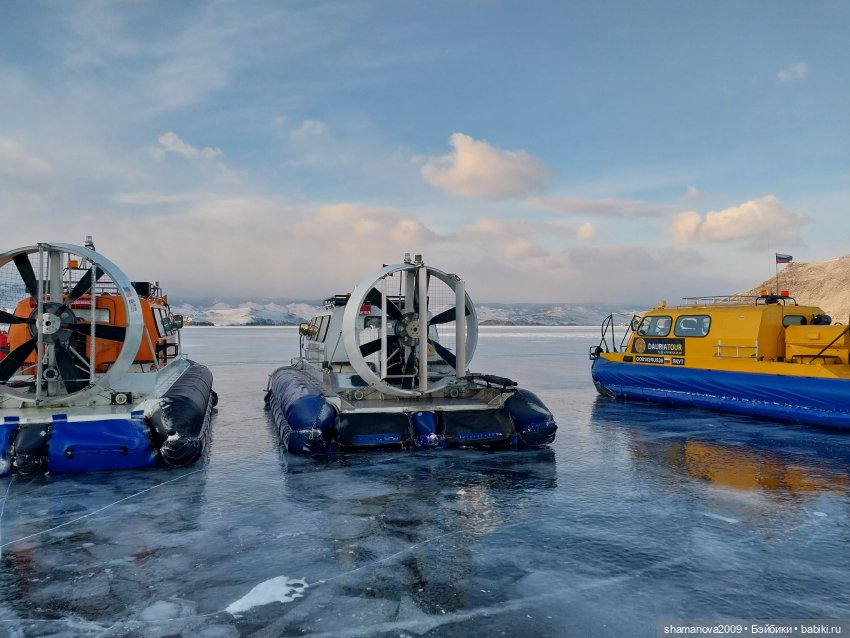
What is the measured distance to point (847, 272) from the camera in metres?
73.9

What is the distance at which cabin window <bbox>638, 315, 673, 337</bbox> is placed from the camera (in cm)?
1236

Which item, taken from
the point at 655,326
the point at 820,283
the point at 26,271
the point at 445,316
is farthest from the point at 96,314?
the point at 820,283

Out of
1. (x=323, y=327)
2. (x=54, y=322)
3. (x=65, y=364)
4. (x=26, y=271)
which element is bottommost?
(x=65, y=364)

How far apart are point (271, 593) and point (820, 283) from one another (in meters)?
88.4

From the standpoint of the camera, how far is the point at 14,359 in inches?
291

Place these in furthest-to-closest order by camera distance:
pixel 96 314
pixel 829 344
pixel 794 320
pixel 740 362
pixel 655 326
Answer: pixel 655 326
pixel 794 320
pixel 740 362
pixel 829 344
pixel 96 314

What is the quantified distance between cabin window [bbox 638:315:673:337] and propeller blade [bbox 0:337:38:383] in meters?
11.1

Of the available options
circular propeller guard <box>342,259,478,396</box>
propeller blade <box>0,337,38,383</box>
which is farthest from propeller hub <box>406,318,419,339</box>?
propeller blade <box>0,337,38,383</box>

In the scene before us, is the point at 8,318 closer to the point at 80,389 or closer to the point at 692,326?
the point at 80,389

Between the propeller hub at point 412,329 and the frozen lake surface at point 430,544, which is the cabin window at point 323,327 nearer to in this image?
the propeller hub at point 412,329

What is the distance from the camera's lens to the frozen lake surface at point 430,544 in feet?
11.3

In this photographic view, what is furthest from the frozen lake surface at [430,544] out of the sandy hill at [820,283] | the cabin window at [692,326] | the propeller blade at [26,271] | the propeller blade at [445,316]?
the sandy hill at [820,283]

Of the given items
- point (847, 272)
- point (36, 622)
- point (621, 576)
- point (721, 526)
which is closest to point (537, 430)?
point (721, 526)

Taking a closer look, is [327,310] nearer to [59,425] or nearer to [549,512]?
[59,425]
